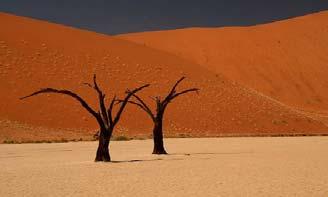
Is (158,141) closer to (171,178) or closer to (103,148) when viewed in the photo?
(103,148)

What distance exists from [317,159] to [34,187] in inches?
438

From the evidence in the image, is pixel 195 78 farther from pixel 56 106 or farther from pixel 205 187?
pixel 205 187

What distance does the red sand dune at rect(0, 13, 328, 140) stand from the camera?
47312 millimetres

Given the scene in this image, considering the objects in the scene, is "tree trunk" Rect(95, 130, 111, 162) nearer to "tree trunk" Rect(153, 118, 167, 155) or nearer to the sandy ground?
the sandy ground

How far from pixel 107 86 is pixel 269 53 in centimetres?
3130

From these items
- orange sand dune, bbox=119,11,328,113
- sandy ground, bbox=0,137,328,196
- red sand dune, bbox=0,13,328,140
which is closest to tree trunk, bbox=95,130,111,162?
sandy ground, bbox=0,137,328,196

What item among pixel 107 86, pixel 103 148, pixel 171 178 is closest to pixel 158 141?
pixel 103 148

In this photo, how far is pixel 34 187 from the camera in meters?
12.6

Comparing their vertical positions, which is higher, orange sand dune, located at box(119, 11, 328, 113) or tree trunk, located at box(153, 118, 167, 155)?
orange sand dune, located at box(119, 11, 328, 113)

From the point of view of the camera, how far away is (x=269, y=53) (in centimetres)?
7862

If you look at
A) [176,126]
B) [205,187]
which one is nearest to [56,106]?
[176,126]

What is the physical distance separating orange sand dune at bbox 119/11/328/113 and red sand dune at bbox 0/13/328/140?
750 cm

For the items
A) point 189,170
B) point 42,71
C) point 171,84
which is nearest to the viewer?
point 189,170

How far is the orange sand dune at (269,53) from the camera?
70000mm
